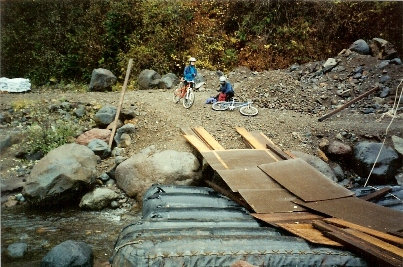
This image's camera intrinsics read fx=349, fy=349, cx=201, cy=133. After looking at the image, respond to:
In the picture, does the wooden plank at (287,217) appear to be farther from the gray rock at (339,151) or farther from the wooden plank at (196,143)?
the gray rock at (339,151)

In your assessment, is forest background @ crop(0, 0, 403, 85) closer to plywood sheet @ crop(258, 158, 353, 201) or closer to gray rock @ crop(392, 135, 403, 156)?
gray rock @ crop(392, 135, 403, 156)

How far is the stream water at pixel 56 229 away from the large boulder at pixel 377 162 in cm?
455

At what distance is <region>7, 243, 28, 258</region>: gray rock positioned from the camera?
4871mm

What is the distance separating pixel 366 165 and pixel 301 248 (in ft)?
13.9

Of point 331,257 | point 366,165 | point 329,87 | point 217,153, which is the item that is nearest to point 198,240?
point 331,257

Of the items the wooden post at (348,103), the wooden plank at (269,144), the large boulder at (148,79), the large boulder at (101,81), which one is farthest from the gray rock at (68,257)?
the large boulder at (101,81)

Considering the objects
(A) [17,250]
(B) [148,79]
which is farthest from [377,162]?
(B) [148,79]

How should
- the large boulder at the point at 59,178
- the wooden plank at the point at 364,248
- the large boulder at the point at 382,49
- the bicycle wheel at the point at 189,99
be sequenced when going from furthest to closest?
the large boulder at the point at 382,49 < the bicycle wheel at the point at 189,99 < the large boulder at the point at 59,178 < the wooden plank at the point at 364,248

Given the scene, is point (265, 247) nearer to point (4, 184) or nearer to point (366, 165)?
point (366, 165)

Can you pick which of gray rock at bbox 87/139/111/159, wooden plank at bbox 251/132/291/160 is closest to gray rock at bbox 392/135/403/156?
wooden plank at bbox 251/132/291/160

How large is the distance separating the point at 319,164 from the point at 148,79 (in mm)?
6794

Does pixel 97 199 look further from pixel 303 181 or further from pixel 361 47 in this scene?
pixel 361 47

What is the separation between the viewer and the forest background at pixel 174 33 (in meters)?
12.6

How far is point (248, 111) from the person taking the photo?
350 inches
